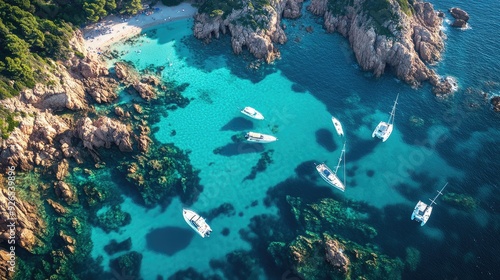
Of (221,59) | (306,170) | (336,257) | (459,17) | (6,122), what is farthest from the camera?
(459,17)

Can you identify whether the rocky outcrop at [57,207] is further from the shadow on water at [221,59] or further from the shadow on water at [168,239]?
the shadow on water at [221,59]

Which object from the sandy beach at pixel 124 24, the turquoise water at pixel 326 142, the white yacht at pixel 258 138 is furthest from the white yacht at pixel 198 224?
the sandy beach at pixel 124 24

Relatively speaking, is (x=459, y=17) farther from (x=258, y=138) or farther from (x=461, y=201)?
(x=258, y=138)

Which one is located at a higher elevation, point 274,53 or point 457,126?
point 274,53

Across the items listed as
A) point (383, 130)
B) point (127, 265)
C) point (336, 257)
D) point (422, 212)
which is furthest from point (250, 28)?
point (127, 265)

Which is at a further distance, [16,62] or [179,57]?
[179,57]

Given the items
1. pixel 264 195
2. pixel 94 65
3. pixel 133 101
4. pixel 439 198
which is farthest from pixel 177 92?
pixel 439 198

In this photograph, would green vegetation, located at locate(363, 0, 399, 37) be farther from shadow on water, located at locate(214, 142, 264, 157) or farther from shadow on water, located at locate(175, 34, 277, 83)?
shadow on water, located at locate(214, 142, 264, 157)

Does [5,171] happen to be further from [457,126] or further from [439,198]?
[457,126]
